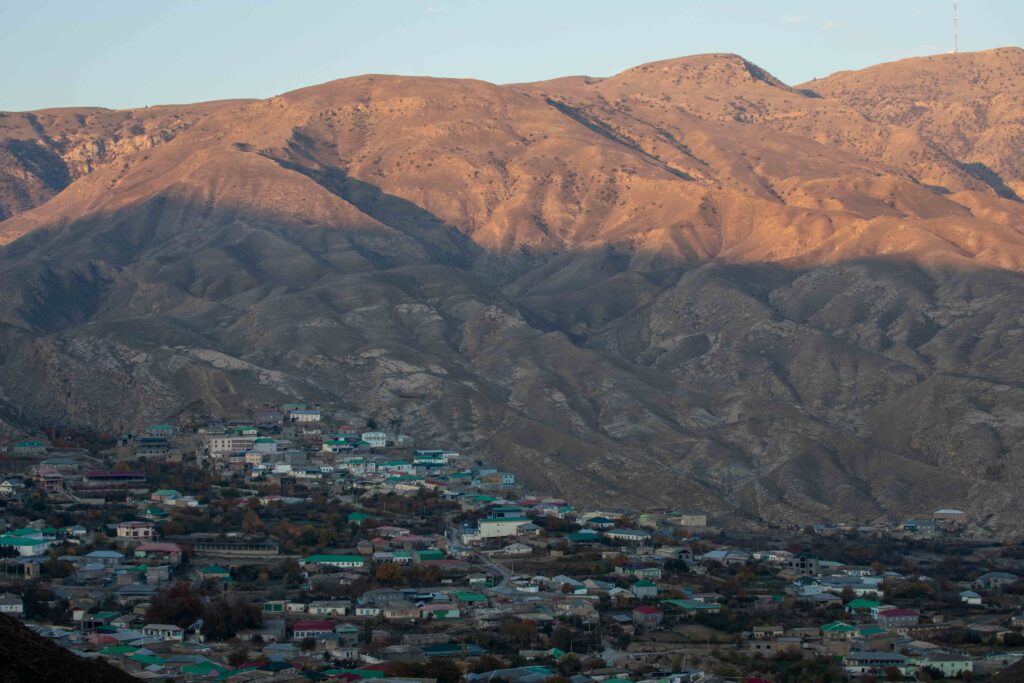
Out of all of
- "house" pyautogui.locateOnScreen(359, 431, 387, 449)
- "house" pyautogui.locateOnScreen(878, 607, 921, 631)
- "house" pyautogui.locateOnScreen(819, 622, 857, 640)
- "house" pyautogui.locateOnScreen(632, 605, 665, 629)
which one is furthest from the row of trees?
"house" pyautogui.locateOnScreen(359, 431, 387, 449)

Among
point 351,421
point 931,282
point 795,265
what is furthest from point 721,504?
point 795,265

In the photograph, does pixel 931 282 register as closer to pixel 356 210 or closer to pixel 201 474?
pixel 356 210

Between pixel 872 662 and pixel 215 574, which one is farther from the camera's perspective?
pixel 215 574

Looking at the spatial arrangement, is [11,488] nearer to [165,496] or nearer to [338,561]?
[165,496]

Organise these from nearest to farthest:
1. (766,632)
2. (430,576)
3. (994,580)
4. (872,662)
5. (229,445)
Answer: (872,662), (766,632), (430,576), (994,580), (229,445)

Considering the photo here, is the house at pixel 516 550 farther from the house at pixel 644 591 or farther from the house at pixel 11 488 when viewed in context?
the house at pixel 11 488

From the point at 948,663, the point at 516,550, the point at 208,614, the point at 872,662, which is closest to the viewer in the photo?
the point at 948,663

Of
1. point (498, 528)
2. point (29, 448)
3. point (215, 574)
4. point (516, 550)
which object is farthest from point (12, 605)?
point (29, 448)
